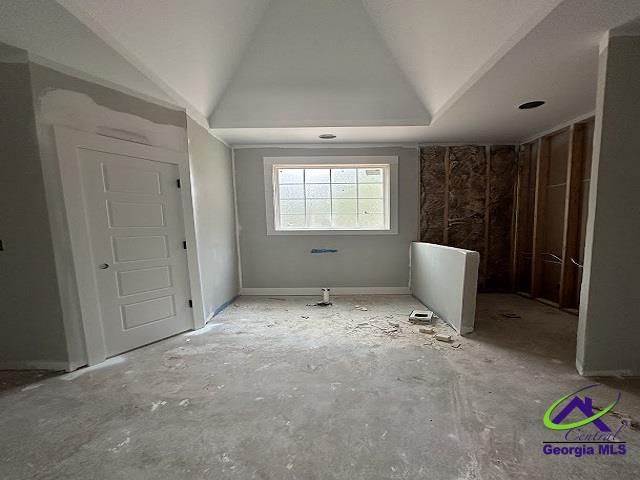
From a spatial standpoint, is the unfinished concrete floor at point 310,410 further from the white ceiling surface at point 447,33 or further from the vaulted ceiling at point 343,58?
the white ceiling surface at point 447,33

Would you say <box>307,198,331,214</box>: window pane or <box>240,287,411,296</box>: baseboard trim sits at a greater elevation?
<box>307,198,331,214</box>: window pane

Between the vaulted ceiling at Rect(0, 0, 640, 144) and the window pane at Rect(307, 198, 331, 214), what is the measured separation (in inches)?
39.3

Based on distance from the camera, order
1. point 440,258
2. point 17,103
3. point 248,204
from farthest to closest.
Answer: point 248,204
point 440,258
point 17,103

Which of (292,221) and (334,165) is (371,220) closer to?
(334,165)

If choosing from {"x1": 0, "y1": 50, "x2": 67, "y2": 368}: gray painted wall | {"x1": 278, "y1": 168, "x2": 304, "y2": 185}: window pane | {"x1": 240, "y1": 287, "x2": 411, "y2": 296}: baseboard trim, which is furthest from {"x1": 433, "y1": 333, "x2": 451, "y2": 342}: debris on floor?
{"x1": 0, "y1": 50, "x2": 67, "y2": 368}: gray painted wall

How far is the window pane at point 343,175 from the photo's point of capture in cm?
402

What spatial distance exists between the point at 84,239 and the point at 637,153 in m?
4.17

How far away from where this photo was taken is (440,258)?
Answer: 2.98 metres

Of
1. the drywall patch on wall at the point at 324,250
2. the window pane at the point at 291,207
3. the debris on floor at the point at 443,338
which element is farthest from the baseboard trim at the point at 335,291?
the debris on floor at the point at 443,338

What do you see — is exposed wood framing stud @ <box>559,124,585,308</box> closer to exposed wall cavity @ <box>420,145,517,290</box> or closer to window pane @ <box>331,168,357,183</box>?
exposed wall cavity @ <box>420,145,517,290</box>

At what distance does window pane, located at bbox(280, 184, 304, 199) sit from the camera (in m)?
4.06

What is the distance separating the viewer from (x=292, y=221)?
4129 millimetres

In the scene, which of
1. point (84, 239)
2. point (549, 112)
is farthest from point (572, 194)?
point (84, 239)

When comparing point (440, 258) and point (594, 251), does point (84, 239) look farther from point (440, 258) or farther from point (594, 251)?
point (594, 251)
